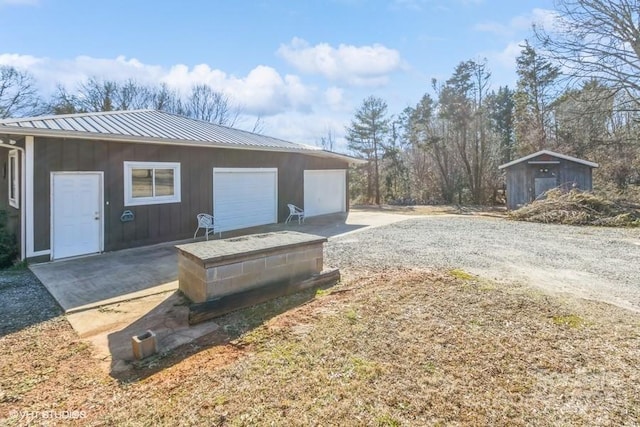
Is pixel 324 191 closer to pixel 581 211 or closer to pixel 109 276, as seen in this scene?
pixel 581 211

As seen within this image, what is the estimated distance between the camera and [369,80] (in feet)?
75.6

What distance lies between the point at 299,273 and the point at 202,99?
1087 inches

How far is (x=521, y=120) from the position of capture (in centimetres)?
2198

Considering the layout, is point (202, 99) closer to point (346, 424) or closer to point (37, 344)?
point (37, 344)

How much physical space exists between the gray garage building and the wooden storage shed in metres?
10.6

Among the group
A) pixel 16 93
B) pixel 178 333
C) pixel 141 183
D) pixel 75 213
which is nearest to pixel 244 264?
pixel 178 333

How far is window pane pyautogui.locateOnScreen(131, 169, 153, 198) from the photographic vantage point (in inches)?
309

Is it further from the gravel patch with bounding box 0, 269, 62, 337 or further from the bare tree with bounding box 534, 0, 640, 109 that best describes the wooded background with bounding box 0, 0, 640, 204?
the gravel patch with bounding box 0, 269, 62, 337

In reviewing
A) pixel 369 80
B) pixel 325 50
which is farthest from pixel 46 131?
pixel 369 80

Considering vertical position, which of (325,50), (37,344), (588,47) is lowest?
(37,344)

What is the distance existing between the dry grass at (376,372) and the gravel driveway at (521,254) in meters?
1.23

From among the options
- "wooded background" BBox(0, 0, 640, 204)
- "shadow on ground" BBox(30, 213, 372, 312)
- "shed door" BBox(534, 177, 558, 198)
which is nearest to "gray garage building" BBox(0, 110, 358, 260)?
"shadow on ground" BBox(30, 213, 372, 312)

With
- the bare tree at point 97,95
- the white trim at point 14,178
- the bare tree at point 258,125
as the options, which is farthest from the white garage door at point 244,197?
the bare tree at point 258,125

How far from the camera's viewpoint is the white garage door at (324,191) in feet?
42.2
